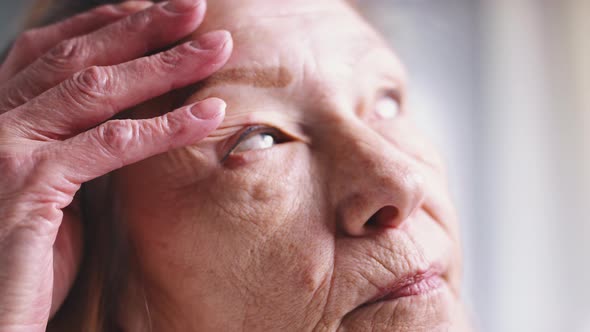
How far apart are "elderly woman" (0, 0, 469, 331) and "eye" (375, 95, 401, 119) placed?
0.24 feet

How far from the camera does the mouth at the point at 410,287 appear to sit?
96 centimetres

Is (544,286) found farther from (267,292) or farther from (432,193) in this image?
(267,292)

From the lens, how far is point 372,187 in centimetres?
97

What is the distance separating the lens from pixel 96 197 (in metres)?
1.16

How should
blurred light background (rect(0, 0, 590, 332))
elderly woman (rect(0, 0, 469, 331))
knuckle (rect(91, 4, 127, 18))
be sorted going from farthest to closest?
blurred light background (rect(0, 0, 590, 332)) → knuckle (rect(91, 4, 127, 18)) → elderly woman (rect(0, 0, 469, 331))

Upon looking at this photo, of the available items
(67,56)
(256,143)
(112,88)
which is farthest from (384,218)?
(67,56)

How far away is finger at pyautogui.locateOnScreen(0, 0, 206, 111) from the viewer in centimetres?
110

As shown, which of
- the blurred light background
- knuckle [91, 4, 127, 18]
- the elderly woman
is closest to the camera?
the elderly woman

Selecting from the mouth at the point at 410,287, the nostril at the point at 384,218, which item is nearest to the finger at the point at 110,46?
the nostril at the point at 384,218

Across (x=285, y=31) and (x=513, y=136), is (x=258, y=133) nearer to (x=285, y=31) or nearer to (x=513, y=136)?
(x=285, y=31)

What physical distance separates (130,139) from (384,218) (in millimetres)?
445

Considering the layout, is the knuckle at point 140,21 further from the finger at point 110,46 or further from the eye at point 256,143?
the eye at point 256,143

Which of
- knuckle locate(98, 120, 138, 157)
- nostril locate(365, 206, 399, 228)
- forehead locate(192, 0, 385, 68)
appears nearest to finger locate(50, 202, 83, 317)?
knuckle locate(98, 120, 138, 157)

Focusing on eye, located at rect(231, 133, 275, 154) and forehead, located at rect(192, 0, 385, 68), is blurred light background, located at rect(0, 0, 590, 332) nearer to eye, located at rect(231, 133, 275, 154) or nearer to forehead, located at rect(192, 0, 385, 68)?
forehead, located at rect(192, 0, 385, 68)
